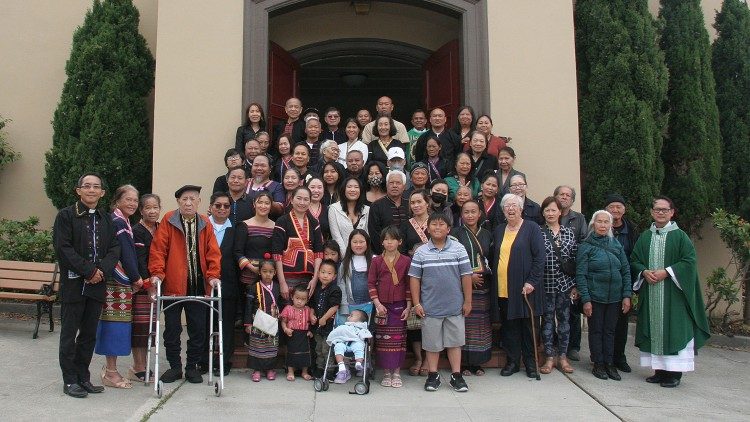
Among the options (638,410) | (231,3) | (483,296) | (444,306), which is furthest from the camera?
(231,3)

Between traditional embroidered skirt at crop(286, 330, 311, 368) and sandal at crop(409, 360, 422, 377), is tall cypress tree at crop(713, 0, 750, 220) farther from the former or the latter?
traditional embroidered skirt at crop(286, 330, 311, 368)

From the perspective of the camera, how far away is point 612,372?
680cm

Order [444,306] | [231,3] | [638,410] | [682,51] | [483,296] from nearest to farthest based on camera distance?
[638,410] < [444,306] < [483,296] < [231,3] < [682,51]

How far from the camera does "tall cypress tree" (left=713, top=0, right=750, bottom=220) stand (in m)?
9.99

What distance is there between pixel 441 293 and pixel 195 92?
15.3 feet

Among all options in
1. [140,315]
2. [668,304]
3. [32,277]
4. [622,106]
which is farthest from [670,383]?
[32,277]

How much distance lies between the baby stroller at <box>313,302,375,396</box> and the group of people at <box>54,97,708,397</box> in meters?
0.05

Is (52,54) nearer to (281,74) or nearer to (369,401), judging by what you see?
(281,74)

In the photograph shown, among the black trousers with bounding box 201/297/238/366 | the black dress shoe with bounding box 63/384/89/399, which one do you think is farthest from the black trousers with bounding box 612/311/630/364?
the black dress shoe with bounding box 63/384/89/399

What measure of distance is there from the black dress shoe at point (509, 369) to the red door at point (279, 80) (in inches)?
191

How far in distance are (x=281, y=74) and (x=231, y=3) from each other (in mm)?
1336

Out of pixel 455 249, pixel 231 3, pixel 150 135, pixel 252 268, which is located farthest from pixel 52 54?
pixel 455 249

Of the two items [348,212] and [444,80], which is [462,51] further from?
[348,212]

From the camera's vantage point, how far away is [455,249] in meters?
6.33
